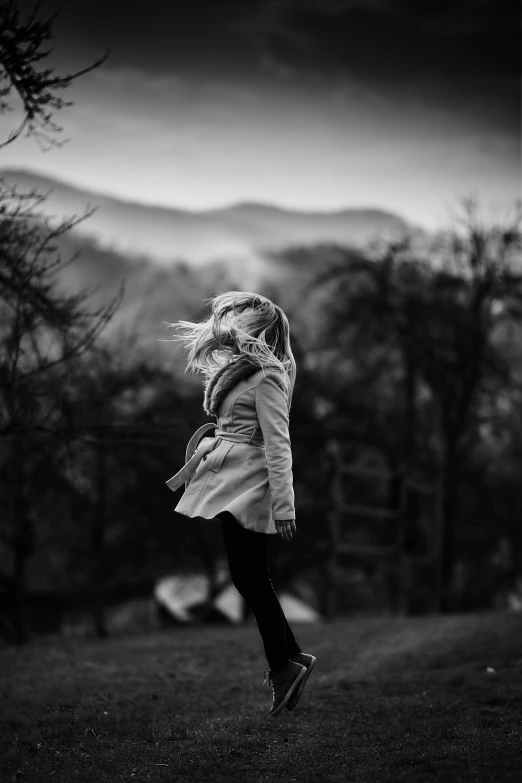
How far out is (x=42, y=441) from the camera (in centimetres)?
773

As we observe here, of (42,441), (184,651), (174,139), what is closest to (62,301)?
(42,441)

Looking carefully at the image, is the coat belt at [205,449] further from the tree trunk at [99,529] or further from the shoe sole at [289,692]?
the tree trunk at [99,529]

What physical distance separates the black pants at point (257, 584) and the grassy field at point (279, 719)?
1.37 feet

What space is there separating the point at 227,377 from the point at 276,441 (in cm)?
43

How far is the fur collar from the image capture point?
421 centimetres

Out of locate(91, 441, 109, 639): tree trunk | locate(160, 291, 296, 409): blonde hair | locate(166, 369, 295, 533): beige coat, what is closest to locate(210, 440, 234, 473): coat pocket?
locate(166, 369, 295, 533): beige coat

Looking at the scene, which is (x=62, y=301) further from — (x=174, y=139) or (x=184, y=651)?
(x=174, y=139)

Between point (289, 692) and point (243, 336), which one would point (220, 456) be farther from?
point (289, 692)

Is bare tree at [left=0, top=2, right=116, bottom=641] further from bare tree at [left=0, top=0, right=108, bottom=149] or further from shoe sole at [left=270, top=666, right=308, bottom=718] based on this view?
shoe sole at [left=270, top=666, right=308, bottom=718]

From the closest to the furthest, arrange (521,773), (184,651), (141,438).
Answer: (521,773), (141,438), (184,651)

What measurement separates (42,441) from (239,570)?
13.4 feet

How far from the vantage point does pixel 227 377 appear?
167 inches

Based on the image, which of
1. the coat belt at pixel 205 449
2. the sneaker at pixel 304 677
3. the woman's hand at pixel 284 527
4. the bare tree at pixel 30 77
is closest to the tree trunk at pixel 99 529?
the bare tree at pixel 30 77

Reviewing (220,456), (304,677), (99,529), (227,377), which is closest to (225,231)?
(99,529)
